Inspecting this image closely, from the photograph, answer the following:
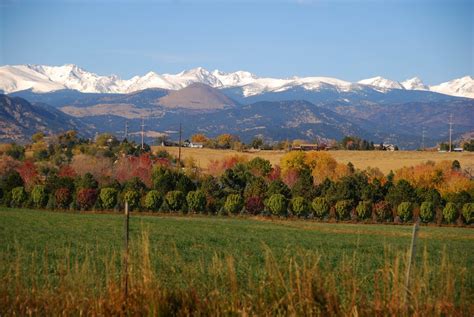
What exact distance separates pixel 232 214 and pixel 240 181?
849 centimetres

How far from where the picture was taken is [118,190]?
62.5m

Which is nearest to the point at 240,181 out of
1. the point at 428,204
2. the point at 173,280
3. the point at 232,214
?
the point at 232,214

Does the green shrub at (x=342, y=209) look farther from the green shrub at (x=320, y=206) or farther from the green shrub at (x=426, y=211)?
the green shrub at (x=426, y=211)

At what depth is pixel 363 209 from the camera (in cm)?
5959

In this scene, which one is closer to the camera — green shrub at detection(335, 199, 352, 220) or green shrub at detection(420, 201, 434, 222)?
green shrub at detection(420, 201, 434, 222)

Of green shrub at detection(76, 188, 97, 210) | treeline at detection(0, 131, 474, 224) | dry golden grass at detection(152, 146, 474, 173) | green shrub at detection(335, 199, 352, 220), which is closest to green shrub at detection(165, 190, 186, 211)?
treeline at detection(0, 131, 474, 224)

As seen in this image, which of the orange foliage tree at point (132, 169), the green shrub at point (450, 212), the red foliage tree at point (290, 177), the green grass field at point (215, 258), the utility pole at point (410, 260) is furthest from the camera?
the orange foliage tree at point (132, 169)

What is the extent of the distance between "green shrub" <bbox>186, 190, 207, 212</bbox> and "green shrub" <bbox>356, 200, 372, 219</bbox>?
13881 millimetres

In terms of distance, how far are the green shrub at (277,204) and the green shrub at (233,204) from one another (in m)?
2.72

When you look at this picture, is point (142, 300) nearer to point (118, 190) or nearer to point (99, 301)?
point (99, 301)

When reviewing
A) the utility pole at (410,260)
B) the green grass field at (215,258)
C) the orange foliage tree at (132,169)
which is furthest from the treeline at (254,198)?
the utility pole at (410,260)

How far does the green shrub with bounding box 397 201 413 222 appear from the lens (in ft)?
194

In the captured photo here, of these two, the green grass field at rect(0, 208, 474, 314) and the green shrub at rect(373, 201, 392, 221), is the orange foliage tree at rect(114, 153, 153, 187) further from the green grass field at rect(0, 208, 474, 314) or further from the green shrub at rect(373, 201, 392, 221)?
the green grass field at rect(0, 208, 474, 314)

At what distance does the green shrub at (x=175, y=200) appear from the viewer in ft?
199
